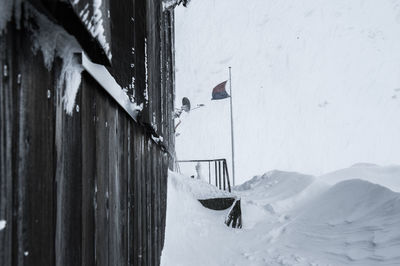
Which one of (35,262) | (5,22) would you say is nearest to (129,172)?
(35,262)

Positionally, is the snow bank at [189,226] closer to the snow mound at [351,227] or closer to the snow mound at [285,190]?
the snow mound at [351,227]

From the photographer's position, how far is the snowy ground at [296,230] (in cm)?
448

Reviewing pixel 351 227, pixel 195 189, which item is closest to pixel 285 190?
pixel 195 189

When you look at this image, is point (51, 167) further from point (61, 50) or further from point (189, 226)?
point (189, 226)

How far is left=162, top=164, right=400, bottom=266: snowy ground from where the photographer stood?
4.48 meters

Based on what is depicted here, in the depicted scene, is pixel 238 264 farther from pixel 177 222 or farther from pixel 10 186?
pixel 10 186

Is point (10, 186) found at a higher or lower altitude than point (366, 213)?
higher

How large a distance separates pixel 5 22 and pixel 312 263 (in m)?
4.60

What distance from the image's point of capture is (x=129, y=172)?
4.90 ft

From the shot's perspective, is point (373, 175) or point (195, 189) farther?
point (373, 175)

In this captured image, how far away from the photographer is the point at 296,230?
20.2 feet

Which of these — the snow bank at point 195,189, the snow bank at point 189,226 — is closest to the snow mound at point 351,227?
the snow bank at point 189,226

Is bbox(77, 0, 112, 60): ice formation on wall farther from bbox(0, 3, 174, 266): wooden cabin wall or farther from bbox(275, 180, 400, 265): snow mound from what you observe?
bbox(275, 180, 400, 265): snow mound

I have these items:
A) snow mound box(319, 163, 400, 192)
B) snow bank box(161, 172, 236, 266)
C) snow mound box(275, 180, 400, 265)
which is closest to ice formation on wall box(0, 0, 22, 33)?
snow bank box(161, 172, 236, 266)
